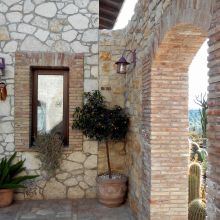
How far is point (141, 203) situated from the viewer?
14.3 ft

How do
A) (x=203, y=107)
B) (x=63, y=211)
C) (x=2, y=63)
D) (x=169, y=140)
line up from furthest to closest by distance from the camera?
1. (x=203, y=107)
2. (x=2, y=63)
3. (x=63, y=211)
4. (x=169, y=140)

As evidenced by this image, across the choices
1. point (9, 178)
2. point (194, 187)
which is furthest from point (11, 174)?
point (194, 187)

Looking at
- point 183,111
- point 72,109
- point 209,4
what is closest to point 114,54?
point 72,109

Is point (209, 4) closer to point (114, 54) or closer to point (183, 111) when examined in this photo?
point (183, 111)

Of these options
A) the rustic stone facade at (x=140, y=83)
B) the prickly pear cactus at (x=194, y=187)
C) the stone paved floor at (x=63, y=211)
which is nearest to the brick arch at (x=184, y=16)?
the rustic stone facade at (x=140, y=83)

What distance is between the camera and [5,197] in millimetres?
5453

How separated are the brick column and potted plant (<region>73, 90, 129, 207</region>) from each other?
10.8 feet

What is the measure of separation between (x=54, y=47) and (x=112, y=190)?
2.88 meters

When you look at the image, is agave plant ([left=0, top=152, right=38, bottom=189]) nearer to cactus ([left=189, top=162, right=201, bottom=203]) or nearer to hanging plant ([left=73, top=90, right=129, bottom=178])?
hanging plant ([left=73, top=90, right=129, bottom=178])

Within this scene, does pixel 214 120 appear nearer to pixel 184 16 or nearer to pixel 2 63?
pixel 184 16

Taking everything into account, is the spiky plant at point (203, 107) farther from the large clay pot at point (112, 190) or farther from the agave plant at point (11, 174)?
the agave plant at point (11, 174)

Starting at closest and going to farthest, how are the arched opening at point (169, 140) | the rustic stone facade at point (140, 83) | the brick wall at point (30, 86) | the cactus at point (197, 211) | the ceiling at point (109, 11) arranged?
1. the rustic stone facade at point (140, 83)
2. the arched opening at point (169, 140)
3. the cactus at point (197, 211)
4. the brick wall at point (30, 86)
5. the ceiling at point (109, 11)

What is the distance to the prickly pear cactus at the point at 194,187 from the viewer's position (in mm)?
4699

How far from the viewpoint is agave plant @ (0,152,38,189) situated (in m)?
5.41
